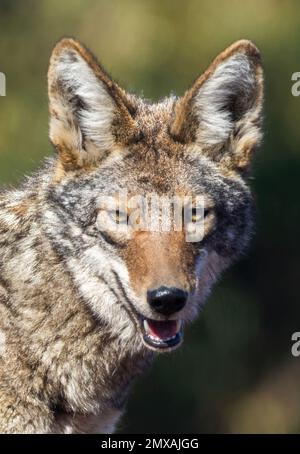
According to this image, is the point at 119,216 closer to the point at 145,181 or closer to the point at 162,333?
the point at 145,181

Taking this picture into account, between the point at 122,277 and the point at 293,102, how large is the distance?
981cm

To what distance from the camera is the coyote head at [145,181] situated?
5.60 meters

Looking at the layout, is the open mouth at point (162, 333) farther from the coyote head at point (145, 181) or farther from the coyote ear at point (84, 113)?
the coyote ear at point (84, 113)

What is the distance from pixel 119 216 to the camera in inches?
222

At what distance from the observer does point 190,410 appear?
1512 cm

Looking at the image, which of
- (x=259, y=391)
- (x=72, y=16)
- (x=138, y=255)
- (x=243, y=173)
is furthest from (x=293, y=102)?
(x=138, y=255)

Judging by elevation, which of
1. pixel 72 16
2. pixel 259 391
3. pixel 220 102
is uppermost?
pixel 220 102

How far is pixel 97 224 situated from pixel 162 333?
2.24ft

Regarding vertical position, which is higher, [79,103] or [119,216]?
[79,103]

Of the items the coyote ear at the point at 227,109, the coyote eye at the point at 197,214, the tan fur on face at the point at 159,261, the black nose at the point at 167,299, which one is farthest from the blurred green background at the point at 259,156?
the black nose at the point at 167,299

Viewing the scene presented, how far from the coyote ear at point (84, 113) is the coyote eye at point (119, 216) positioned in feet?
1.45

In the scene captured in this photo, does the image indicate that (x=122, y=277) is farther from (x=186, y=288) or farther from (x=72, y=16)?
Result: (x=72, y=16)

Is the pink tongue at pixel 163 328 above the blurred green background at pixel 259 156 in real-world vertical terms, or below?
above

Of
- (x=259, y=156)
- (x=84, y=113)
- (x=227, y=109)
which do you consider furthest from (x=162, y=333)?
(x=259, y=156)
